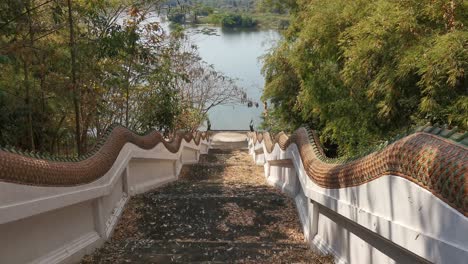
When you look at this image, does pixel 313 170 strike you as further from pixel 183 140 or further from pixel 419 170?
pixel 183 140

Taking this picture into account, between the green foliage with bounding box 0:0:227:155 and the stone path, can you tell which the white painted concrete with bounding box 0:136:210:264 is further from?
the green foliage with bounding box 0:0:227:155

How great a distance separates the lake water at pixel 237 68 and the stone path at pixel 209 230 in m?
11.9

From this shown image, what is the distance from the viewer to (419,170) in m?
2.56

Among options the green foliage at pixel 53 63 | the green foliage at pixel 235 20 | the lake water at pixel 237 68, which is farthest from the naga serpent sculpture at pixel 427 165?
the lake water at pixel 237 68

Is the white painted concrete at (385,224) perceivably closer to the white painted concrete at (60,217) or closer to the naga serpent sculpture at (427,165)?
the naga serpent sculpture at (427,165)

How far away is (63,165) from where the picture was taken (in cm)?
398

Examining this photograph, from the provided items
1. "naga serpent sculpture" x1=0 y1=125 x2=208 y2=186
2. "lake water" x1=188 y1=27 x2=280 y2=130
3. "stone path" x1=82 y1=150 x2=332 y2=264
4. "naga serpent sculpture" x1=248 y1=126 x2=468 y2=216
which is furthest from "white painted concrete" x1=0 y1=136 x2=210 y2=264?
"lake water" x1=188 y1=27 x2=280 y2=130

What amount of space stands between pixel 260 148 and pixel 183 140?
106 inches

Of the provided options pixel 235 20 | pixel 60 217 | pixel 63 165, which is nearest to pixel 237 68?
pixel 235 20

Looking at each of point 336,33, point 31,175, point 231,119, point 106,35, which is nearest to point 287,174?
point 336,33

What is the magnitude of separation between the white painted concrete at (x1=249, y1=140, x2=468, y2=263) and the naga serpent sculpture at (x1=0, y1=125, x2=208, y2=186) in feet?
8.10

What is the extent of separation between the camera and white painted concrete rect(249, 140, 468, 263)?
222cm

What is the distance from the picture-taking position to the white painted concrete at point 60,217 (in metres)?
3.03

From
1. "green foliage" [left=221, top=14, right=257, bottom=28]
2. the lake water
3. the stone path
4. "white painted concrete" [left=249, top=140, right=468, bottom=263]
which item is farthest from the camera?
the lake water
